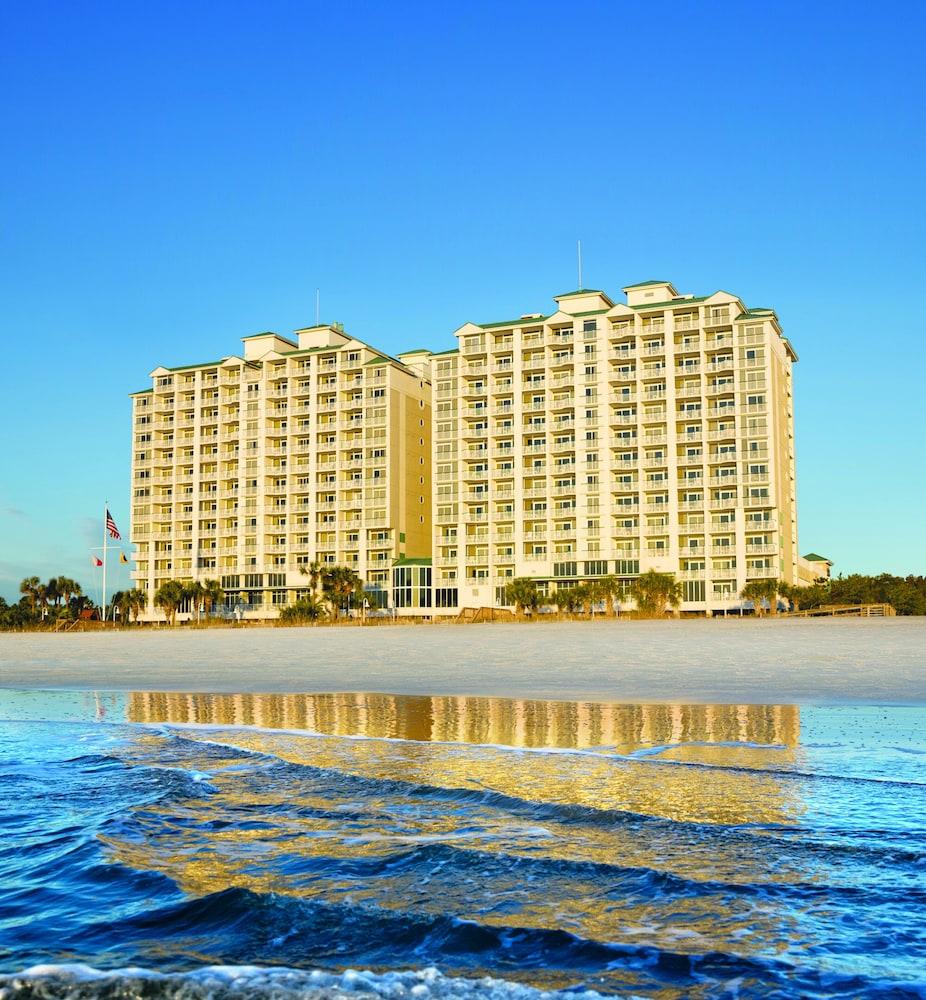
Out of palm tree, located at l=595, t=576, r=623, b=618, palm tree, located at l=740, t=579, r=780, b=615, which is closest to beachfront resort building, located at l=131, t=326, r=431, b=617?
palm tree, located at l=595, t=576, r=623, b=618

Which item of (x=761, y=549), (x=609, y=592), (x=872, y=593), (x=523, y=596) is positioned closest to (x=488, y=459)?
(x=523, y=596)

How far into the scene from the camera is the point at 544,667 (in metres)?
26.7

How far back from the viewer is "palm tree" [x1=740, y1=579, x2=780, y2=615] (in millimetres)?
87562

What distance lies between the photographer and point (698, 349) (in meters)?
100

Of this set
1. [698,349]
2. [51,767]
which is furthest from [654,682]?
[698,349]

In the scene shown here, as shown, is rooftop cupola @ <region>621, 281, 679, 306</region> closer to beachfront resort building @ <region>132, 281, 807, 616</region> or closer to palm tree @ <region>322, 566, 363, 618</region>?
beachfront resort building @ <region>132, 281, 807, 616</region>

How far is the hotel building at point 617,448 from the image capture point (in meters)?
97.1

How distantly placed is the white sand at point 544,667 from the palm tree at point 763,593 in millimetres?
49093

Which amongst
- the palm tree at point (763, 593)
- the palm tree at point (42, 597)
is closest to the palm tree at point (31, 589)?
the palm tree at point (42, 597)

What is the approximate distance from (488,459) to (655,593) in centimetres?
2737

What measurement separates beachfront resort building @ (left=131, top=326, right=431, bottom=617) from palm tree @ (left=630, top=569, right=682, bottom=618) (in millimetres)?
31235

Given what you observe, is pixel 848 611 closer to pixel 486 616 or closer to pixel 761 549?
pixel 761 549

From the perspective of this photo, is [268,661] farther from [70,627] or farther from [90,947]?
[70,627]

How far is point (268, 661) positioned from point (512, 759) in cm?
2152
